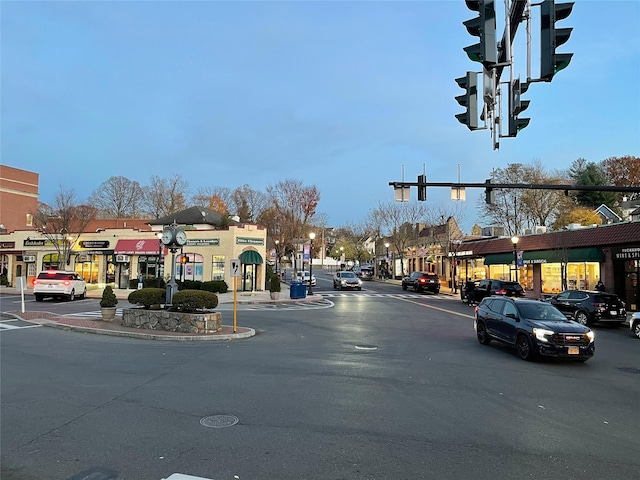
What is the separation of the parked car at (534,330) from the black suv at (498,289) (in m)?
15.2

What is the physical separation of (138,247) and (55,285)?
11474mm

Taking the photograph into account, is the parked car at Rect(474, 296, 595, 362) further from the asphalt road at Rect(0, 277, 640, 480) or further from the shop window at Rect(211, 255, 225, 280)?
the shop window at Rect(211, 255, 225, 280)

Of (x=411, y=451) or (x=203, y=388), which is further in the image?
(x=203, y=388)

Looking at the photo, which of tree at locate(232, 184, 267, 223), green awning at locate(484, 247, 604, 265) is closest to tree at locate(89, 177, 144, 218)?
tree at locate(232, 184, 267, 223)

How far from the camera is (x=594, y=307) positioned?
62.7ft

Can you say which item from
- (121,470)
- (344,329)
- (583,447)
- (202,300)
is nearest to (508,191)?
(344,329)

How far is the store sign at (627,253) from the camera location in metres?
23.9

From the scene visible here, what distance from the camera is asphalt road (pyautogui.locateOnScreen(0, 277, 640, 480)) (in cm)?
479

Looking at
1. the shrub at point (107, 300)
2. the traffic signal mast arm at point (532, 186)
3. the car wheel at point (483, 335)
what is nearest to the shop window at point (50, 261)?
the shrub at point (107, 300)

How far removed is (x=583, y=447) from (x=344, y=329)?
36.1 feet

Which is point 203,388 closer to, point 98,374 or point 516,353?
point 98,374

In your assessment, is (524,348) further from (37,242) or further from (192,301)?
(37,242)

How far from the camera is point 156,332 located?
14.3 m

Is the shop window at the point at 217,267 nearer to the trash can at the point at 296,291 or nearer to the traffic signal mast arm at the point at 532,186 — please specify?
the trash can at the point at 296,291
